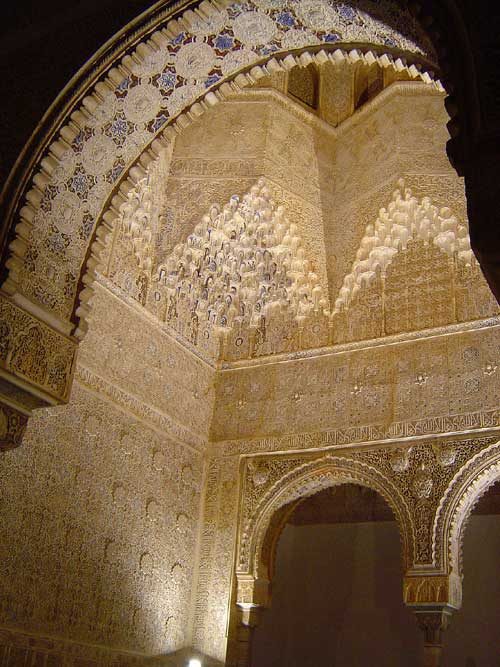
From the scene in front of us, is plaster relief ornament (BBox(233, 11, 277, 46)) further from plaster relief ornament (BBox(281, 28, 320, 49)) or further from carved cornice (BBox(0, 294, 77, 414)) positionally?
carved cornice (BBox(0, 294, 77, 414))

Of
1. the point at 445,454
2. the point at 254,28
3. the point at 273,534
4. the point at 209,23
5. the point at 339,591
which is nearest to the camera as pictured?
the point at 209,23

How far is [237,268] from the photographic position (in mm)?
7656

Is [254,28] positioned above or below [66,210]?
above

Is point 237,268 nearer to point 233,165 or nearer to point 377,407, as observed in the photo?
point 233,165

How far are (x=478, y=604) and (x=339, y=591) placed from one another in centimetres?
159

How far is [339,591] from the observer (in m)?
9.47

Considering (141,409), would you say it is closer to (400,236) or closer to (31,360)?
(400,236)

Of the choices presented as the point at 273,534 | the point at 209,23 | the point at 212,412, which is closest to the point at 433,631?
the point at 273,534

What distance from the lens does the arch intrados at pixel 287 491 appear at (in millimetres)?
6996

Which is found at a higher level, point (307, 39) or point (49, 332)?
point (307, 39)

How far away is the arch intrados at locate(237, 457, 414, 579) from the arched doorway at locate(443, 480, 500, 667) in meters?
2.38

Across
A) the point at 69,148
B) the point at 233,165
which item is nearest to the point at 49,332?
the point at 69,148

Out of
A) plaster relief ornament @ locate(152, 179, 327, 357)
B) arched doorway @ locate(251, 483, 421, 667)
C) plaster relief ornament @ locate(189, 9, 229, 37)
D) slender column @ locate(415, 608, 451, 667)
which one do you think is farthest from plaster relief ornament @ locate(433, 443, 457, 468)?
plaster relief ornament @ locate(189, 9, 229, 37)

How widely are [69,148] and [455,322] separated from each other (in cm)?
404
